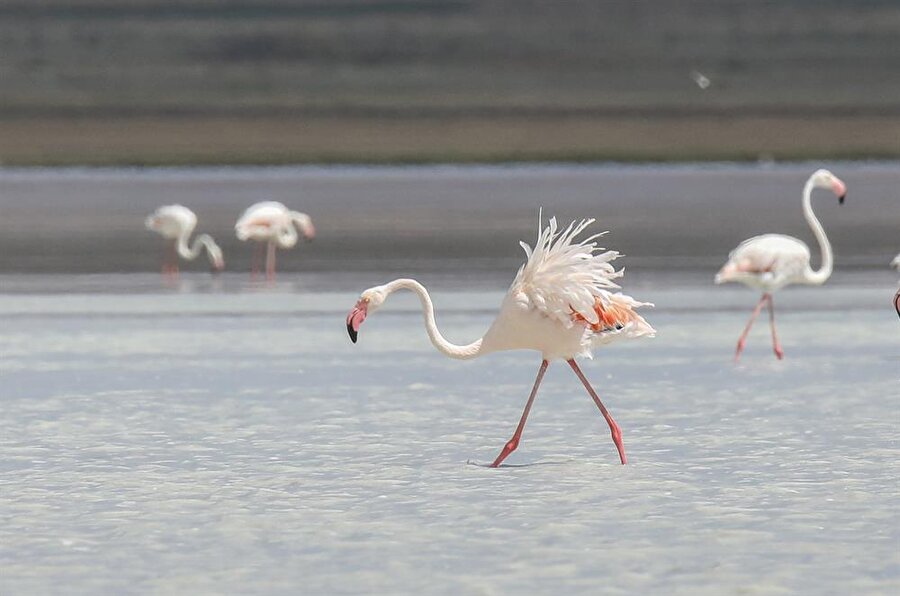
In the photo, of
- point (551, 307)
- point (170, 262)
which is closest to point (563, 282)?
point (551, 307)

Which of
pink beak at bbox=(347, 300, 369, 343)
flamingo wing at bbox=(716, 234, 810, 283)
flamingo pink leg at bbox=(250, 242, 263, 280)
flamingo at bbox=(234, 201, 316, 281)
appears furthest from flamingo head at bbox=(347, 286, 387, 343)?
flamingo at bbox=(234, 201, 316, 281)

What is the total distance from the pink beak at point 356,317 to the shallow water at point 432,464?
2.56ft

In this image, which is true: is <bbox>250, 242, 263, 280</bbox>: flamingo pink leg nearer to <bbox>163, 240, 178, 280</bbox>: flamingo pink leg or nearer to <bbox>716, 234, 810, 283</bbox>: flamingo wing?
<bbox>163, 240, 178, 280</bbox>: flamingo pink leg

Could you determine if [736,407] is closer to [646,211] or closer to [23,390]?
[23,390]

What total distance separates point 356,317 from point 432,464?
1050mm

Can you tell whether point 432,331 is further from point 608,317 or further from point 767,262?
point 767,262

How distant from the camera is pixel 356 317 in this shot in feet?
32.5

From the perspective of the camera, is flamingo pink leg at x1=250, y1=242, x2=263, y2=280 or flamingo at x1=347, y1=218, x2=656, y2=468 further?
flamingo pink leg at x1=250, y1=242, x2=263, y2=280

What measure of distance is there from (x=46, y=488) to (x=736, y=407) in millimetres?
4847

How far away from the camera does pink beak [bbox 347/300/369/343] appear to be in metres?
9.71

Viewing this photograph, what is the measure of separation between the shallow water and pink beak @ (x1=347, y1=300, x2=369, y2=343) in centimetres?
78

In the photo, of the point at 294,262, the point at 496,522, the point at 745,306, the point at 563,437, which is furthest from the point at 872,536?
the point at 294,262

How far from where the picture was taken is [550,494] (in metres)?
9.55

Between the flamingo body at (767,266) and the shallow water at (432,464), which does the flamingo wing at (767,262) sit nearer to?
the flamingo body at (767,266)
